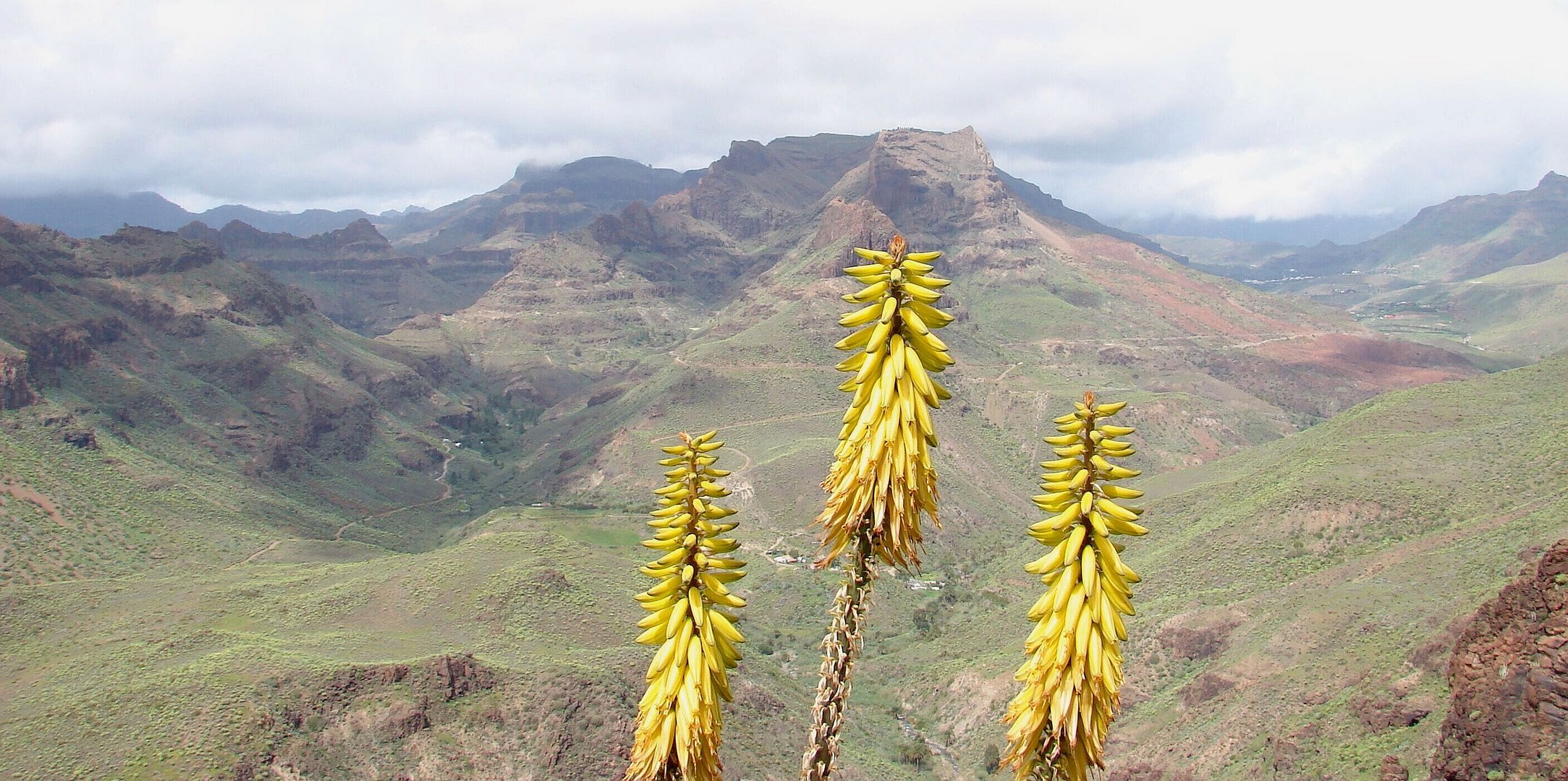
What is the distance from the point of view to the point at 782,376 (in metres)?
155

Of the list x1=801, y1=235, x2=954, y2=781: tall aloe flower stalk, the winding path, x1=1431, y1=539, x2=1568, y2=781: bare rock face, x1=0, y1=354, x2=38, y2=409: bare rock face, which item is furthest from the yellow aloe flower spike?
x1=0, y1=354, x2=38, y2=409: bare rock face

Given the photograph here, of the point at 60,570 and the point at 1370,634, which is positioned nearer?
the point at 1370,634

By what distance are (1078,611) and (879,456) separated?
2.98m

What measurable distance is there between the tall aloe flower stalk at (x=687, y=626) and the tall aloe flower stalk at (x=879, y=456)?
4.66 feet

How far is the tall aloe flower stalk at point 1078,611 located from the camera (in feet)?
33.3

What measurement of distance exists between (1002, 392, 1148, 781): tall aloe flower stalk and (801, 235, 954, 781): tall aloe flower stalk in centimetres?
145

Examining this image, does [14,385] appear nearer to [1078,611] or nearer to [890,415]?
[890,415]

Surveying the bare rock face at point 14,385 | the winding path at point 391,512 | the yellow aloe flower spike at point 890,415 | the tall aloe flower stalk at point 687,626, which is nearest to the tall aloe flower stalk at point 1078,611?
the yellow aloe flower spike at point 890,415

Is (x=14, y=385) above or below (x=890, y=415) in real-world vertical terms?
below

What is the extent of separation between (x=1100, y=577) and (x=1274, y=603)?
62.1m

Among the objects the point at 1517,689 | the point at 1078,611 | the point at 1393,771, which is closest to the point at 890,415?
the point at 1078,611

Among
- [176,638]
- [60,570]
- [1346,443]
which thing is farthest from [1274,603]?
[60,570]

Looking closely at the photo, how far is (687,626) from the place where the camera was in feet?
37.2

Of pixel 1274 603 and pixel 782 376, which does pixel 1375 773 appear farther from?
pixel 782 376
